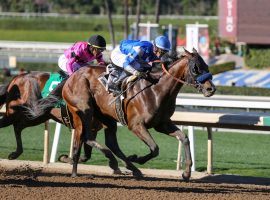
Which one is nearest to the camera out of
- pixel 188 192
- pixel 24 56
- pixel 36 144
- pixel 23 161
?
pixel 188 192

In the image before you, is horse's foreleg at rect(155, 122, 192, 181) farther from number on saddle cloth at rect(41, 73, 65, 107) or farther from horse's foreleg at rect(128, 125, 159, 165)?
number on saddle cloth at rect(41, 73, 65, 107)

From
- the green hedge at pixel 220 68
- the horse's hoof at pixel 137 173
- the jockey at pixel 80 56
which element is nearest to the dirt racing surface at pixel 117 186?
the horse's hoof at pixel 137 173

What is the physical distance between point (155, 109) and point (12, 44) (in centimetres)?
3905

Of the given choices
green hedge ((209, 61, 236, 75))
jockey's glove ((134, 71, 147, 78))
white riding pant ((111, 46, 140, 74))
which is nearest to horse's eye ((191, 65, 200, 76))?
jockey's glove ((134, 71, 147, 78))

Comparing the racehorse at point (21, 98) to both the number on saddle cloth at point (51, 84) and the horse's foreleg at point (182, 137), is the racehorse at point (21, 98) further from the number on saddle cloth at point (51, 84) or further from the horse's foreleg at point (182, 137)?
the horse's foreleg at point (182, 137)

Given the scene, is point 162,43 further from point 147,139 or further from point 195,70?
point 147,139

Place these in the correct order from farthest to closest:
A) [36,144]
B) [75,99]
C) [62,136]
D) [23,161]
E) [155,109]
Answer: [62,136], [36,144], [23,161], [75,99], [155,109]

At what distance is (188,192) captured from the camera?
24.3 ft

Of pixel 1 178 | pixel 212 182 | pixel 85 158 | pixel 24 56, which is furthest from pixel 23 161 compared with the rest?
pixel 24 56

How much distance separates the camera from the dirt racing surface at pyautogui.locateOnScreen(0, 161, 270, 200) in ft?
22.8

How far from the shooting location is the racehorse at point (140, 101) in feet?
25.9

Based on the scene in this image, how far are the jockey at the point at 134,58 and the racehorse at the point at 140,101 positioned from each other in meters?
0.12

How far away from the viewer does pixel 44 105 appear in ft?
30.3

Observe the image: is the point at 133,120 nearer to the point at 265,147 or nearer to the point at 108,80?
the point at 108,80
